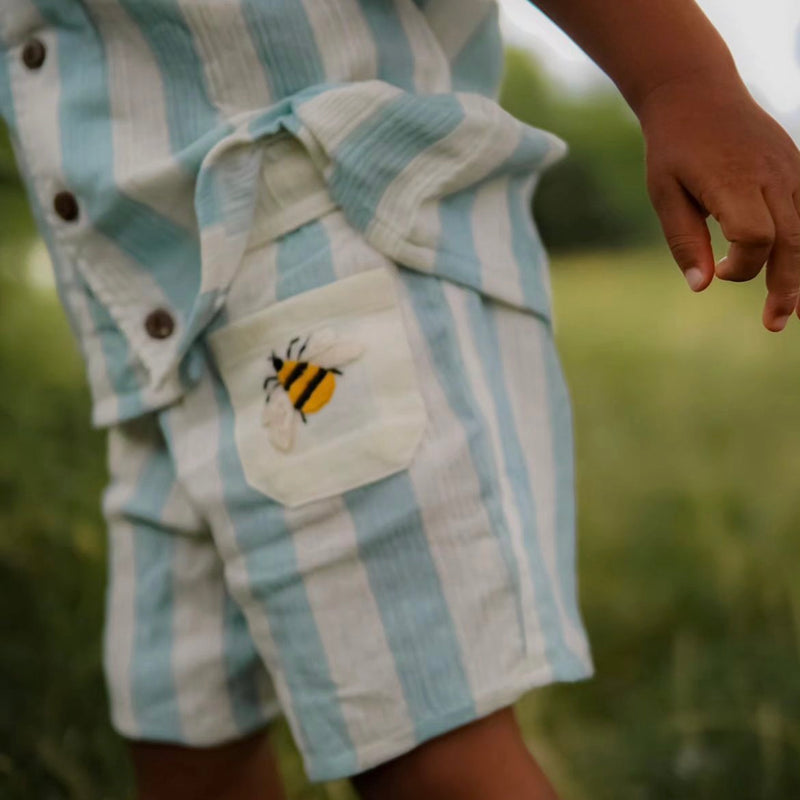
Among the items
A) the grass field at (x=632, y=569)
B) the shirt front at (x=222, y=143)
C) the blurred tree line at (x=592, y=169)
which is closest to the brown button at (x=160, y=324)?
the shirt front at (x=222, y=143)

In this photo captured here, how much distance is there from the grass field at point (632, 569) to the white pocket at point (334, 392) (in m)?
0.58

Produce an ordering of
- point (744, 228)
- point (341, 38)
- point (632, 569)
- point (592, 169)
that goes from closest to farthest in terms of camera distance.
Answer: point (744, 228)
point (341, 38)
point (632, 569)
point (592, 169)

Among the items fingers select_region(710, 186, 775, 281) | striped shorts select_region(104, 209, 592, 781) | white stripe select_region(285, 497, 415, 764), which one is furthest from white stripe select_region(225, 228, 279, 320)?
fingers select_region(710, 186, 775, 281)

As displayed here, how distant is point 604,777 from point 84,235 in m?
0.72

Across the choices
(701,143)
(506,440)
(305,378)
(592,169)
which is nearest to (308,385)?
(305,378)

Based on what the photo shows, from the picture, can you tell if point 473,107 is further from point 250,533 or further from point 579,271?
point 579,271

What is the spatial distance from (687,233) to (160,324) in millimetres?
275

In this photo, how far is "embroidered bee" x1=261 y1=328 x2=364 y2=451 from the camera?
0.55m

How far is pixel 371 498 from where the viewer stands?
54cm

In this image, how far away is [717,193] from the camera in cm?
48

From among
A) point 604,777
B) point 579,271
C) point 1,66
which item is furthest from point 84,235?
point 579,271

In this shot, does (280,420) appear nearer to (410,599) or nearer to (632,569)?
(410,599)

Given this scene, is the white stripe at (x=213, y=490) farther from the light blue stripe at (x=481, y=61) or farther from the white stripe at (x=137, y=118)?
the light blue stripe at (x=481, y=61)

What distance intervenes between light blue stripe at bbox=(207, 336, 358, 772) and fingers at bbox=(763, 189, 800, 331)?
246mm
